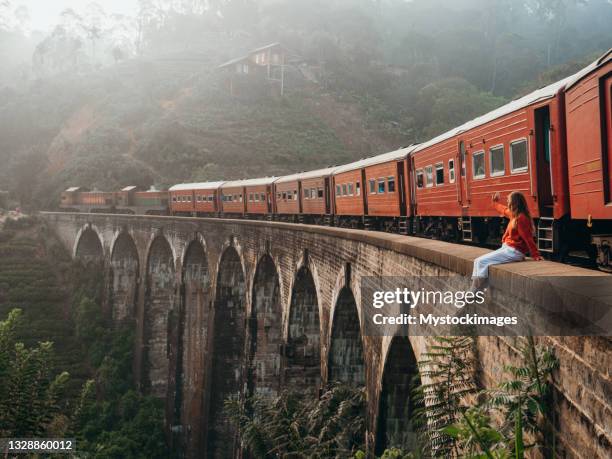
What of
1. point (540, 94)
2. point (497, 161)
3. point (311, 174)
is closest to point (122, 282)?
point (311, 174)

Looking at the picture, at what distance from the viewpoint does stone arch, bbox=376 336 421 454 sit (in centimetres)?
1123

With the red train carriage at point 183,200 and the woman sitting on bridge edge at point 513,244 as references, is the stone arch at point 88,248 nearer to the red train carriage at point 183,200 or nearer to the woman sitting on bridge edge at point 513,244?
the red train carriage at point 183,200

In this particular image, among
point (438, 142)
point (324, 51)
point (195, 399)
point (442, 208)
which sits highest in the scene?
point (324, 51)

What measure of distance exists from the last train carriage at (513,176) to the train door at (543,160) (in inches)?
0.5

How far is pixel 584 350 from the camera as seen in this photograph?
436 cm

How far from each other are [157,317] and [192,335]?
565cm

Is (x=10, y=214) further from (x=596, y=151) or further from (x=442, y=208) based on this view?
(x=596, y=151)

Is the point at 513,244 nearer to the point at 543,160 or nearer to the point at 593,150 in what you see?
the point at 593,150

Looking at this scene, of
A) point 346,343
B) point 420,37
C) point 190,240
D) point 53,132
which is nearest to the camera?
point 346,343

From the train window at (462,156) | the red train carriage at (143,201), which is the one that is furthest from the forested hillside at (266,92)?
the train window at (462,156)

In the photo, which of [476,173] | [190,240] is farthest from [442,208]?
[190,240]

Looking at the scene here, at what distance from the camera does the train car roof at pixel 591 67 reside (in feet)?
21.7

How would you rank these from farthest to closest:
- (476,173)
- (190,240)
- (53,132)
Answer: (53,132) → (190,240) → (476,173)

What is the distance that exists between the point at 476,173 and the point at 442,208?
216 centimetres
